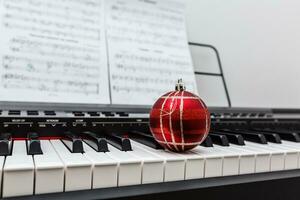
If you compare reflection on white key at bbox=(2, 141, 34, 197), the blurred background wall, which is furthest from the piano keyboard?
the blurred background wall

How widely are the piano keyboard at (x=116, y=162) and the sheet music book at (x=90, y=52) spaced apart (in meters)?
0.23

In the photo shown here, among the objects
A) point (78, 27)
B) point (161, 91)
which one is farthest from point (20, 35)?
point (161, 91)

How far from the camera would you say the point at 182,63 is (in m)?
1.20

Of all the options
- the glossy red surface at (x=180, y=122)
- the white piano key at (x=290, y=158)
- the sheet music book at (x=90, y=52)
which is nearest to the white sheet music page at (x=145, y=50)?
the sheet music book at (x=90, y=52)

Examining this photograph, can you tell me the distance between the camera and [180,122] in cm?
65

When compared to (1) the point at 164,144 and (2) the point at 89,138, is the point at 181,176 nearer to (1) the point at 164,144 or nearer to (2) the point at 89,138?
(1) the point at 164,144

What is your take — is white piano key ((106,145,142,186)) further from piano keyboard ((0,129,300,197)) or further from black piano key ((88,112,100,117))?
black piano key ((88,112,100,117))

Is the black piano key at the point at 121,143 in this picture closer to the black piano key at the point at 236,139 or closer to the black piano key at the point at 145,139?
the black piano key at the point at 145,139

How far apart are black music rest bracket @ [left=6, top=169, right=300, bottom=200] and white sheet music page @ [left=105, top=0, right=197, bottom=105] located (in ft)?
1.49

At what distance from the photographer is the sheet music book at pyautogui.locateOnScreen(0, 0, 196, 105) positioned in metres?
0.92

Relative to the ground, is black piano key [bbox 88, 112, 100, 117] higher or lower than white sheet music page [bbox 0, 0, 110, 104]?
lower

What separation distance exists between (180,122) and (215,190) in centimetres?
16

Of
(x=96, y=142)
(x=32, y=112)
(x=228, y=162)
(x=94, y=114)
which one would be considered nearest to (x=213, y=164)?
(x=228, y=162)

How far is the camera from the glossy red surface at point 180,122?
2.15 ft
